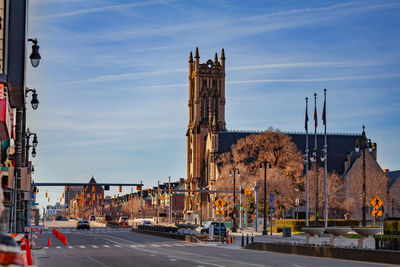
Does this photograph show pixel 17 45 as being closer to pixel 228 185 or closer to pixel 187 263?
pixel 187 263

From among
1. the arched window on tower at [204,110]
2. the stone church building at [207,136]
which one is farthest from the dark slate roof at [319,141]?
the arched window on tower at [204,110]

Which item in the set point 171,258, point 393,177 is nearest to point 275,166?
point 393,177

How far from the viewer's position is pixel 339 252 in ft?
100

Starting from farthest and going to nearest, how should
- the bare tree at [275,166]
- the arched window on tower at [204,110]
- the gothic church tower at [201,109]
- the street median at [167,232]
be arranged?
the arched window on tower at [204,110] → the gothic church tower at [201,109] → the bare tree at [275,166] → the street median at [167,232]

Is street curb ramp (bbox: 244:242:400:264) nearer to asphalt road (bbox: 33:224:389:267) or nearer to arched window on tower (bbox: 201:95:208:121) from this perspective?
asphalt road (bbox: 33:224:389:267)

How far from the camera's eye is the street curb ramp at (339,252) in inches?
1037

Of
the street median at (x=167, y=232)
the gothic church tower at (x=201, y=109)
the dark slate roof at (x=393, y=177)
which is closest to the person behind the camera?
the street median at (x=167, y=232)

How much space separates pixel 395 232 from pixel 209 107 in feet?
400

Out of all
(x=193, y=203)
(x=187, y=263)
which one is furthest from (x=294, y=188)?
(x=187, y=263)

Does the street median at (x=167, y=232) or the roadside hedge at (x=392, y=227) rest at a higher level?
the roadside hedge at (x=392, y=227)

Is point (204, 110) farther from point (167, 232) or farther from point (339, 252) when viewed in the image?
point (339, 252)

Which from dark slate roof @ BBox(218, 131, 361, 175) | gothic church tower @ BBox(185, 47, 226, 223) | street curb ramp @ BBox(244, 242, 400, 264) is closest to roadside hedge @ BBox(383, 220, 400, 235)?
street curb ramp @ BBox(244, 242, 400, 264)

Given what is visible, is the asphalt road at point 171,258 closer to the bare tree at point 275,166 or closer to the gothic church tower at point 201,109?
the bare tree at point 275,166

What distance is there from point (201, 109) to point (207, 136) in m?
11.4
